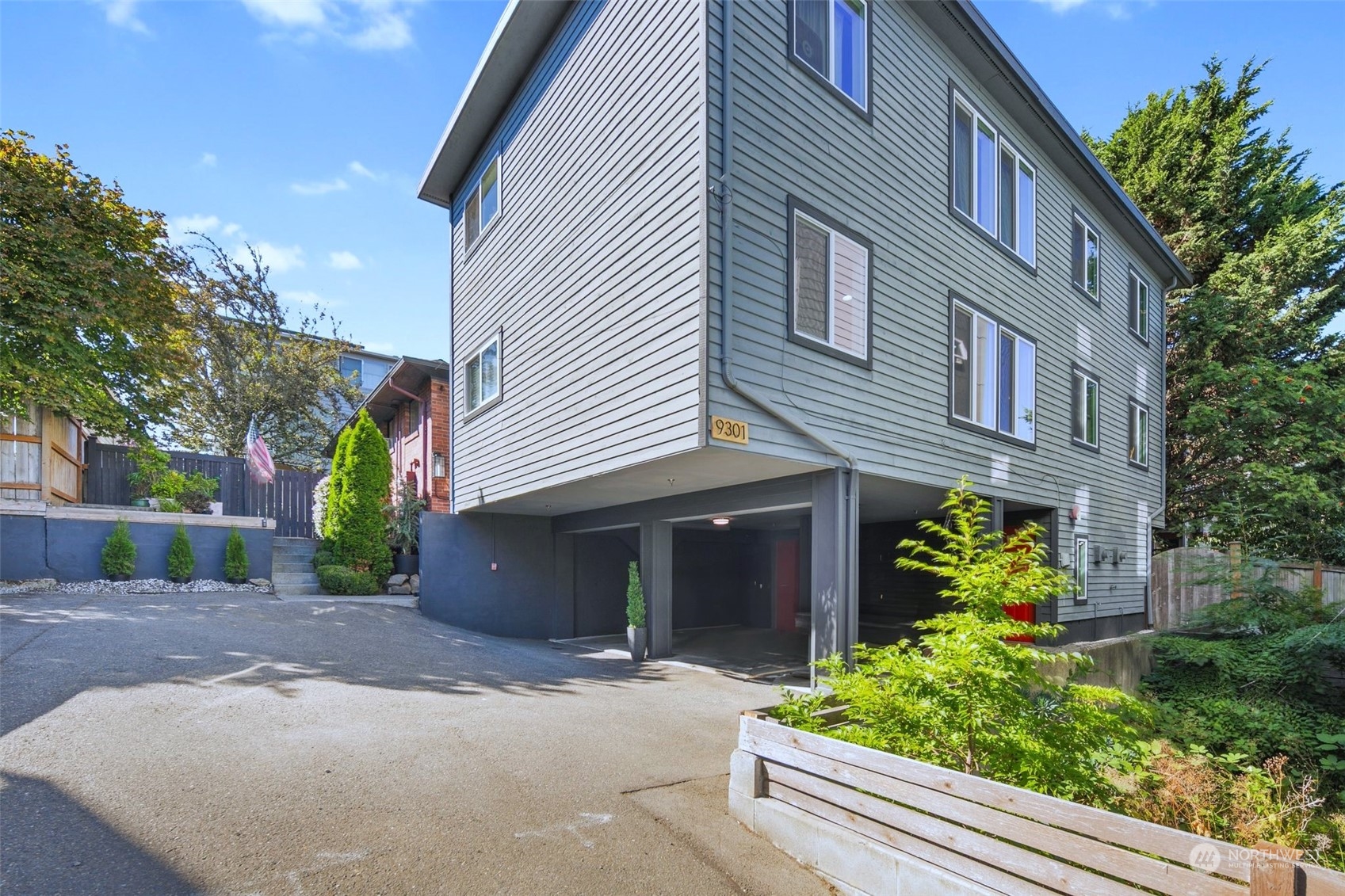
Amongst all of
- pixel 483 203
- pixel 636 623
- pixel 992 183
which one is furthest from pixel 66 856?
pixel 992 183

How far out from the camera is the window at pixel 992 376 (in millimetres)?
9742

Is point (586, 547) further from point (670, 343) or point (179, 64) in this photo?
point (179, 64)

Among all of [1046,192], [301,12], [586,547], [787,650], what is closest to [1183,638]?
[787,650]

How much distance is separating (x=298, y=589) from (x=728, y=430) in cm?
1120

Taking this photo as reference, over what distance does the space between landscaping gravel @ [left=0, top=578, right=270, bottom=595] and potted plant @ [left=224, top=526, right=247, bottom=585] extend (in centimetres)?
17

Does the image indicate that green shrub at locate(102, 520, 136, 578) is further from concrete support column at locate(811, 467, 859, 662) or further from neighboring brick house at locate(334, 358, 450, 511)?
concrete support column at locate(811, 467, 859, 662)

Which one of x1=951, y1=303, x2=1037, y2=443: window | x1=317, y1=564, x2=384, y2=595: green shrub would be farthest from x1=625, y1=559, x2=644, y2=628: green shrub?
x1=317, y1=564, x2=384, y2=595: green shrub

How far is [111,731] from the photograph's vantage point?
5.01 m

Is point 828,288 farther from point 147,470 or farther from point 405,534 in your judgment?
point 147,470

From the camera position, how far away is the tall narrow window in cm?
1260

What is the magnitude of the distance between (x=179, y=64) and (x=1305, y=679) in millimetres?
17601

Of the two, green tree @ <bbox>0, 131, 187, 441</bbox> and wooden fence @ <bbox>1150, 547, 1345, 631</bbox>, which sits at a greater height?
green tree @ <bbox>0, 131, 187, 441</bbox>

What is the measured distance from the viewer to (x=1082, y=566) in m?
12.3

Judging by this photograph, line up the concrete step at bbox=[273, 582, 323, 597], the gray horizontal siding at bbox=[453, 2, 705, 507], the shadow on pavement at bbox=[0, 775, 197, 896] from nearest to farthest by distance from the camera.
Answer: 1. the shadow on pavement at bbox=[0, 775, 197, 896]
2. the gray horizontal siding at bbox=[453, 2, 705, 507]
3. the concrete step at bbox=[273, 582, 323, 597]
